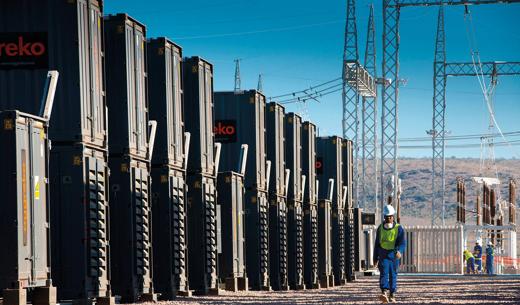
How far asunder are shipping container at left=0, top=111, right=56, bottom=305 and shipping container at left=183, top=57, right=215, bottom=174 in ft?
27.0

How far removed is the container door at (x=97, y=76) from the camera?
18.8 m

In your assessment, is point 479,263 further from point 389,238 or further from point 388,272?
point 389,238

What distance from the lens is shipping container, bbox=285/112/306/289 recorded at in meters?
34.2

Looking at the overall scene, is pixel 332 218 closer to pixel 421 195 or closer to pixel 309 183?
pixel 309 183

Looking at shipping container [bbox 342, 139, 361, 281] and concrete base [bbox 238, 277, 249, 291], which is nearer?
concrete base [bbox 238, 277, 249, 291]

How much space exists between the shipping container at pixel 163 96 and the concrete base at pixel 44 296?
21.0 feet

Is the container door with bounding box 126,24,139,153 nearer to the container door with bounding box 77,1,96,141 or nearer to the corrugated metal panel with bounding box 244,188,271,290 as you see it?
the container door with bounding box 77,1,96,141

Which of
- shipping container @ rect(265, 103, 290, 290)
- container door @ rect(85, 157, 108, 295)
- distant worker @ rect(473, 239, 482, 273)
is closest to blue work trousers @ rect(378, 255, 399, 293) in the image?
container door @ rect(85, 157, 108, 295)

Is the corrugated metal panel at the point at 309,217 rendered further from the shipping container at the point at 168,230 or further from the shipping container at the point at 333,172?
the shipping container at the point at 168,230

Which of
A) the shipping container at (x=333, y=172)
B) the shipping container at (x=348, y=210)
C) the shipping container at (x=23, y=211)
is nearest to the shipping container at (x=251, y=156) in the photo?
the shipping container at (x=333, y=172)

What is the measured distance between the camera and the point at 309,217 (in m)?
36.5

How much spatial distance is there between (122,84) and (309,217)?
1679 cm

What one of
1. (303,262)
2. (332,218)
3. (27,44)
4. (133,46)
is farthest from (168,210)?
(332,218)

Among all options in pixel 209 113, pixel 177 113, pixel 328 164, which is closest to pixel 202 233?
Answer: pixel 209 113
